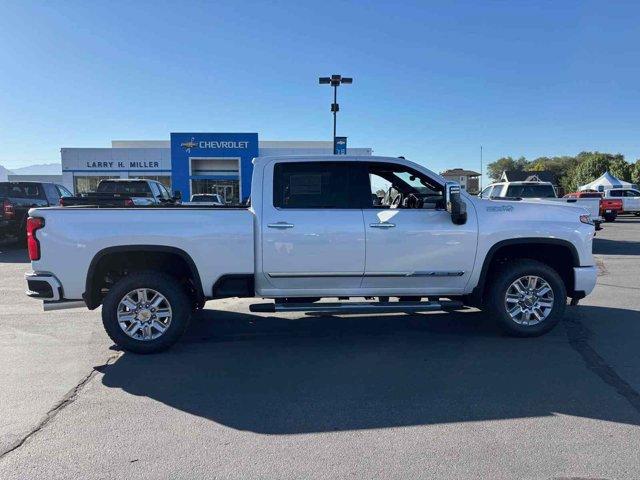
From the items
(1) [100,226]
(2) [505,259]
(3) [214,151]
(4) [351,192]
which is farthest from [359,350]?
(3) [214,151]

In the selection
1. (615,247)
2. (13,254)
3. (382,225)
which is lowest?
(13,254)

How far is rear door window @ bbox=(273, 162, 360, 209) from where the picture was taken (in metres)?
5.38

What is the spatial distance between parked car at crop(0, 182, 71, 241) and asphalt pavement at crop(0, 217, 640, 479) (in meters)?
9.48

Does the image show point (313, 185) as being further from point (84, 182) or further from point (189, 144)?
point (84, 182)

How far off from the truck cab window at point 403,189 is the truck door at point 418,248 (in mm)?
22

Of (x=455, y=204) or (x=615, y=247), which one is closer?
(x=455, y=204)

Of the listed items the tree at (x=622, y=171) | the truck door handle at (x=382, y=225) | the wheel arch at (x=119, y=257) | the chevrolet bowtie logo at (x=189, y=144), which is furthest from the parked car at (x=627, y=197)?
the tree at (x=622, y=171)

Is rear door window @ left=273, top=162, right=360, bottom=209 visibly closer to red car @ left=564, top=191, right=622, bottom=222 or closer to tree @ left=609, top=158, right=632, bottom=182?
red car @ left=564, top=191, right=622, bottom=222

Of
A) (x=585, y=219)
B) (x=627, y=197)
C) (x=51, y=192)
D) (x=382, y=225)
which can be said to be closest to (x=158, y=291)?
(x=382, y=225)

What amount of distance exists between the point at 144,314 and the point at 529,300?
4327 mm

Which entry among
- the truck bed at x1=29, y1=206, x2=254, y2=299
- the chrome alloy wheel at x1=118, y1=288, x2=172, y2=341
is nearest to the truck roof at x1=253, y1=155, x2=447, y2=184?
the truck bed at x1=29, y1=206, x2=254, y2=299

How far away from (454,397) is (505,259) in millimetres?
2337

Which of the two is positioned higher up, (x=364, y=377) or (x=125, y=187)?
(x=125, y=187)

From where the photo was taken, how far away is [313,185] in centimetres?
545
